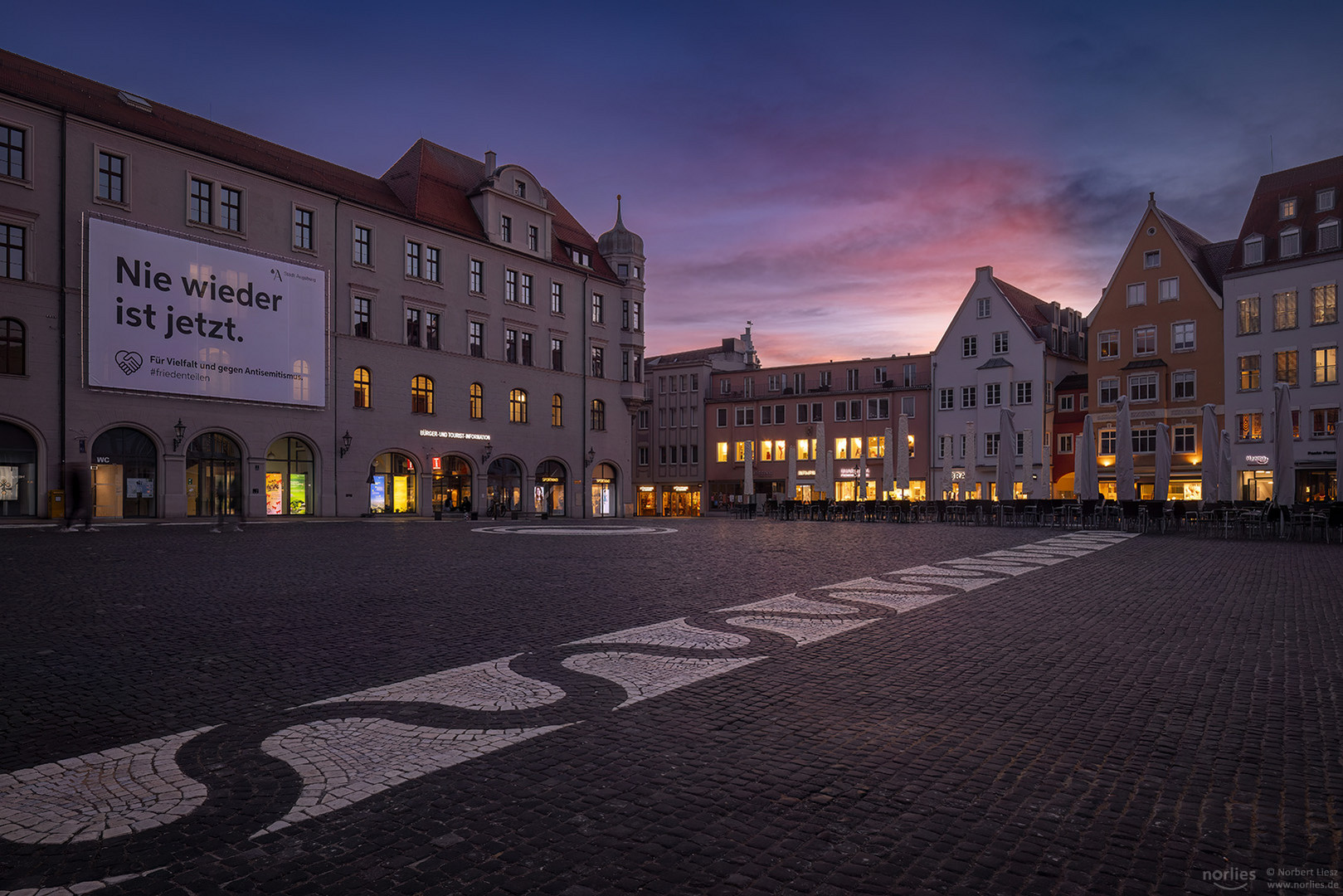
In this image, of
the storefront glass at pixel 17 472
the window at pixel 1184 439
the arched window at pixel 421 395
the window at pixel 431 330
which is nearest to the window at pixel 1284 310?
the window at pixel 1184 439

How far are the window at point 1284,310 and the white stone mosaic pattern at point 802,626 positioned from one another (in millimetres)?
53407

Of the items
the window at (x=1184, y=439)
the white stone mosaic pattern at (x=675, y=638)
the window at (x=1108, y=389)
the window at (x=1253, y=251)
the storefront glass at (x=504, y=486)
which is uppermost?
the window at (x=1253, y=251)

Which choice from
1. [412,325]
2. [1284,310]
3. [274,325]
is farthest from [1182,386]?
[274,325]

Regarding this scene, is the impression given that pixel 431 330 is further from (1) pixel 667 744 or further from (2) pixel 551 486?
(1) pixel 667 744

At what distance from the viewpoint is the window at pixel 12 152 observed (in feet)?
109

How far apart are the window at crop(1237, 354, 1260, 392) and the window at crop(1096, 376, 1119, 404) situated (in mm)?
7172

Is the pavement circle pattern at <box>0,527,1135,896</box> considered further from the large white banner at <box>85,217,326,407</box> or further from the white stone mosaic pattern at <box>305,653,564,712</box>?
the large white banner at <box>85,217,326,407</box>

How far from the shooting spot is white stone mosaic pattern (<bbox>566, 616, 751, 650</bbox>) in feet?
26.5

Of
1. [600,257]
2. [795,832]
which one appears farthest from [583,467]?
[795,832]

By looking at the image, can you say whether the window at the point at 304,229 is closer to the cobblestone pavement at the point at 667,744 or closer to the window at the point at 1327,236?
the cobblestone pavement at the point at 667,744

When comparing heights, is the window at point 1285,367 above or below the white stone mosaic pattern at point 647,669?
above

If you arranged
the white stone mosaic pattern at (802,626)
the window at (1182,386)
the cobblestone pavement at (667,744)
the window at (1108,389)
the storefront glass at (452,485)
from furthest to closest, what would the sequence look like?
1. the window at (1108,389)
2. the window at (1182,386)
3. the storefront glass at (452,485)
4. the white stone mosaic pattern at (802,626)
5. the cobblestone pavement at (667,744)

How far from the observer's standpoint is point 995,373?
Result: 208 ft

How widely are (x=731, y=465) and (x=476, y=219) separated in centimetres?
3333
